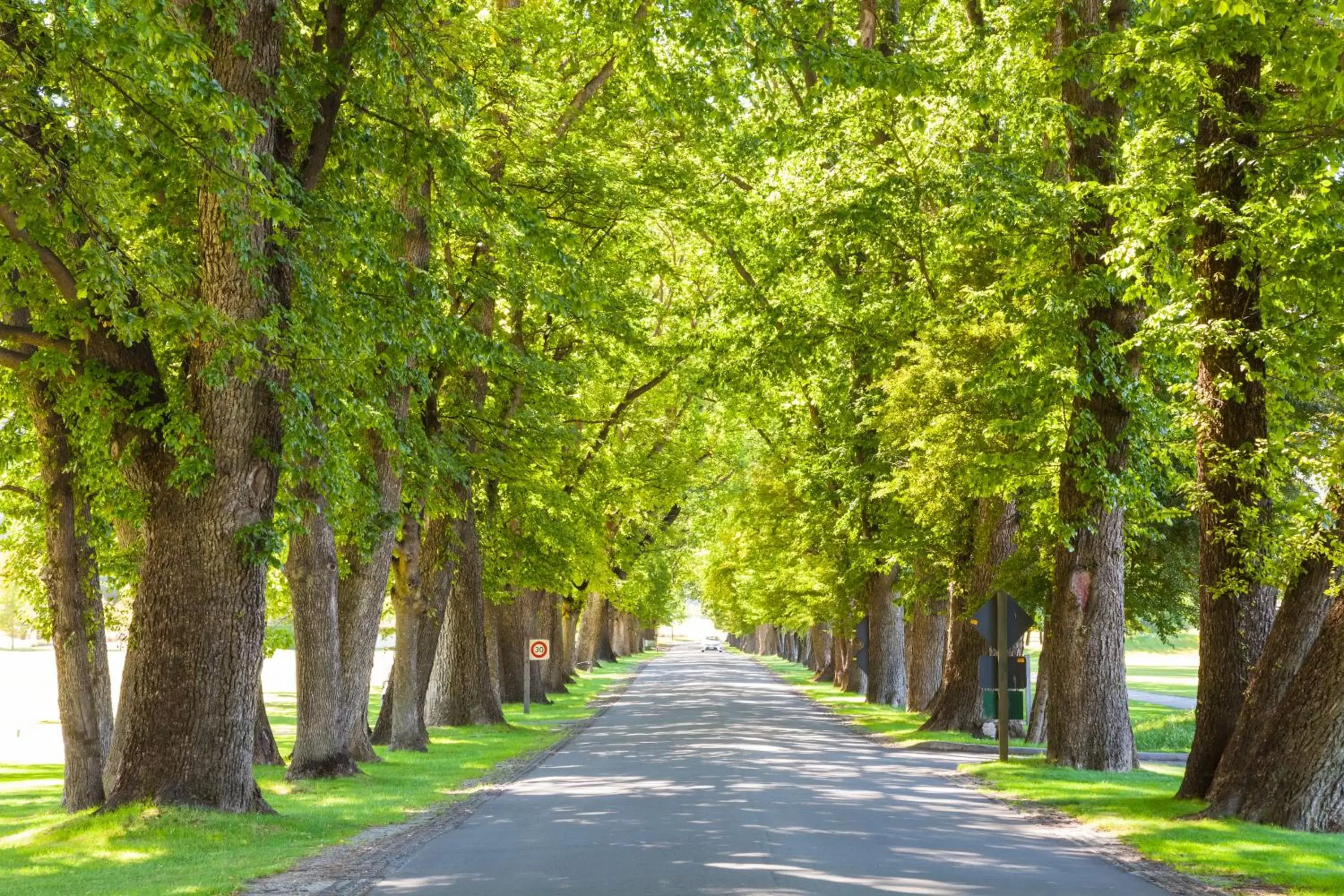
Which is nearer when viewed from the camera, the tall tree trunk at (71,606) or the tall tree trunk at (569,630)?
the tall tree trunk at (71,606)

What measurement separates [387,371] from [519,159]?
6.79m

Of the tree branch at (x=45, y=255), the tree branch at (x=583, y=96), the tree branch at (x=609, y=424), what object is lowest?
the tree branch at (x=45, y=255)

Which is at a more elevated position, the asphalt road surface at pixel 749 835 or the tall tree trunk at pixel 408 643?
the tall tree trunk at pixel 408 643

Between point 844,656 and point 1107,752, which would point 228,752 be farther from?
point 844,656

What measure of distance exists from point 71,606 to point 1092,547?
1381 centimetres

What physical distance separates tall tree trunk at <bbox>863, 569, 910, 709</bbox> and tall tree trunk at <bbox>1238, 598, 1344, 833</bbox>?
1109 inches

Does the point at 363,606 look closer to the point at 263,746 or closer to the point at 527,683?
the point at 263,746

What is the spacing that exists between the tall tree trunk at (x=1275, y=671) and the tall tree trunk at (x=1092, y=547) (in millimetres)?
5619

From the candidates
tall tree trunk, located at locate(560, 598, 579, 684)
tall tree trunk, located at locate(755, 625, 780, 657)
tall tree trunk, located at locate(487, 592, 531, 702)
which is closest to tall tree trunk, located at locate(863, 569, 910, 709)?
tall tree trunk, located at locate(487, 592, 531, 702)

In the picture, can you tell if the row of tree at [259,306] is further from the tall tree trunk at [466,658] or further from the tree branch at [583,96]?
the tall tree trunk at [466,658]

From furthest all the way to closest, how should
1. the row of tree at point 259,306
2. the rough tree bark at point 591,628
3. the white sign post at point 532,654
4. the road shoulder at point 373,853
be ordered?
the rough tree bark at point 591,628 → the white sign post at point 532,654 → the row of tree at point 259,306 → the road shoulder at point 373,853

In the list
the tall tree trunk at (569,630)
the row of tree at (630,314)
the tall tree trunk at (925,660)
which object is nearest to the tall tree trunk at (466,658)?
the row of tree at (630,314)

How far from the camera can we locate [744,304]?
30031 millimetres

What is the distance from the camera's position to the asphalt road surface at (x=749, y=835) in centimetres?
1109
